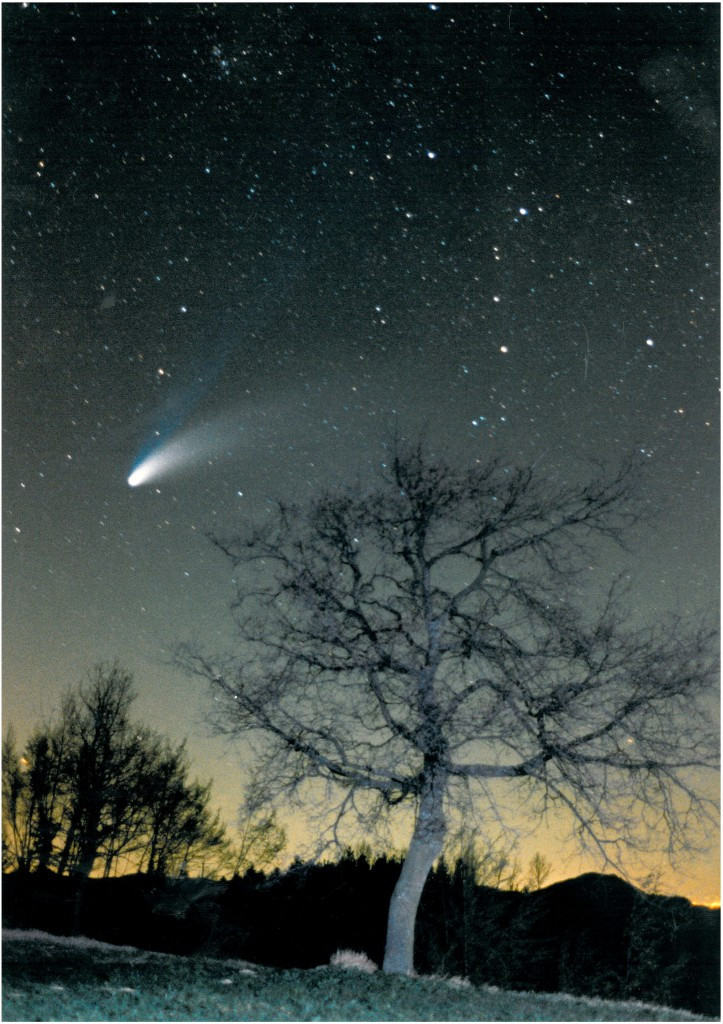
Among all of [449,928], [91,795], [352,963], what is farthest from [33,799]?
[449,928]

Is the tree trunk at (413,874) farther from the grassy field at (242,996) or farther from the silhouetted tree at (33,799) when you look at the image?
the silhouetted tree at (33,799)

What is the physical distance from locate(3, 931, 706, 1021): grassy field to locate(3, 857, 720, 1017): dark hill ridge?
16.7 m

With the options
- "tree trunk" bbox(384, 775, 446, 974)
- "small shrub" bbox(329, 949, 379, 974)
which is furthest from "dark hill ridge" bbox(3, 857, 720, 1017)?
"tree trunk" bbox(384, 775, 446, 974)

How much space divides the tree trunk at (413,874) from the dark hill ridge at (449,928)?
1644 centimetres

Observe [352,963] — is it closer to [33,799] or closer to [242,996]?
[242,996]

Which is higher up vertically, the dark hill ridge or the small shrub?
the small shrub

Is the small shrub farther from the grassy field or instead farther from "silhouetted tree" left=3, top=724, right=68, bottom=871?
"silhouetted tree" left=3, top=724, right=68, bottom=871

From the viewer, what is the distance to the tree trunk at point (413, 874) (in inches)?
428

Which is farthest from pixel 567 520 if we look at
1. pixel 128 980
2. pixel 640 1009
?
pixel 128 980

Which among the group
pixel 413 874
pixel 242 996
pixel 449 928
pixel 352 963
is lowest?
pixel 449 928

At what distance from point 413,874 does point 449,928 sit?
89.6ft

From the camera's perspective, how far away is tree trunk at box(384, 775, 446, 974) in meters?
10.9

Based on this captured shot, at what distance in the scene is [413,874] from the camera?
11219mm

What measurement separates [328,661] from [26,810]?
15.1 metres
